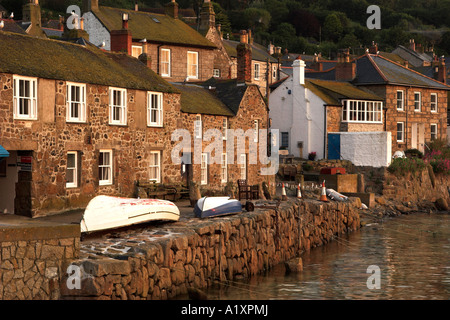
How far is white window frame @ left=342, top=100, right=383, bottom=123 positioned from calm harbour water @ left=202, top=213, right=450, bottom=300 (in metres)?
17.6

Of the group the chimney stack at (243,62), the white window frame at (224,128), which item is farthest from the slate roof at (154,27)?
the white window frame at (224,128)

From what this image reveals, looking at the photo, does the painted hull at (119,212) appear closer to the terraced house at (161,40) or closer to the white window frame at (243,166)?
the white window frame at (243,166)

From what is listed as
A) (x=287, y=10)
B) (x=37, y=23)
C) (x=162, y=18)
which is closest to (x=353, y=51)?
(x=287, y=10)

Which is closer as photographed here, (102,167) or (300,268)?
(300,268)

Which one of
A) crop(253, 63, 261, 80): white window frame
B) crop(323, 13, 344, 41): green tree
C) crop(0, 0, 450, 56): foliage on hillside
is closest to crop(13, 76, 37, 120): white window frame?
crop(253, 63, 261, 80): white window frame

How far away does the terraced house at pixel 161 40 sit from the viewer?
169 feet

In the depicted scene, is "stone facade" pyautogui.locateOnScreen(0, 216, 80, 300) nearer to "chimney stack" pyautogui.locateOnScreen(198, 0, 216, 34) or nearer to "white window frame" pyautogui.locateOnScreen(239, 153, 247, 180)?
"white window frame" pyautogui.locateOnScreen(239, 153, 247, 180)

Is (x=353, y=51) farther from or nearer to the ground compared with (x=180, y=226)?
farther from the ground

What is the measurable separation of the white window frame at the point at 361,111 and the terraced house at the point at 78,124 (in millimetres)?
21447

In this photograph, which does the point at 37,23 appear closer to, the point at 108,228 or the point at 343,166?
the point at 343,166

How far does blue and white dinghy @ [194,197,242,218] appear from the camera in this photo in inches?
1096
